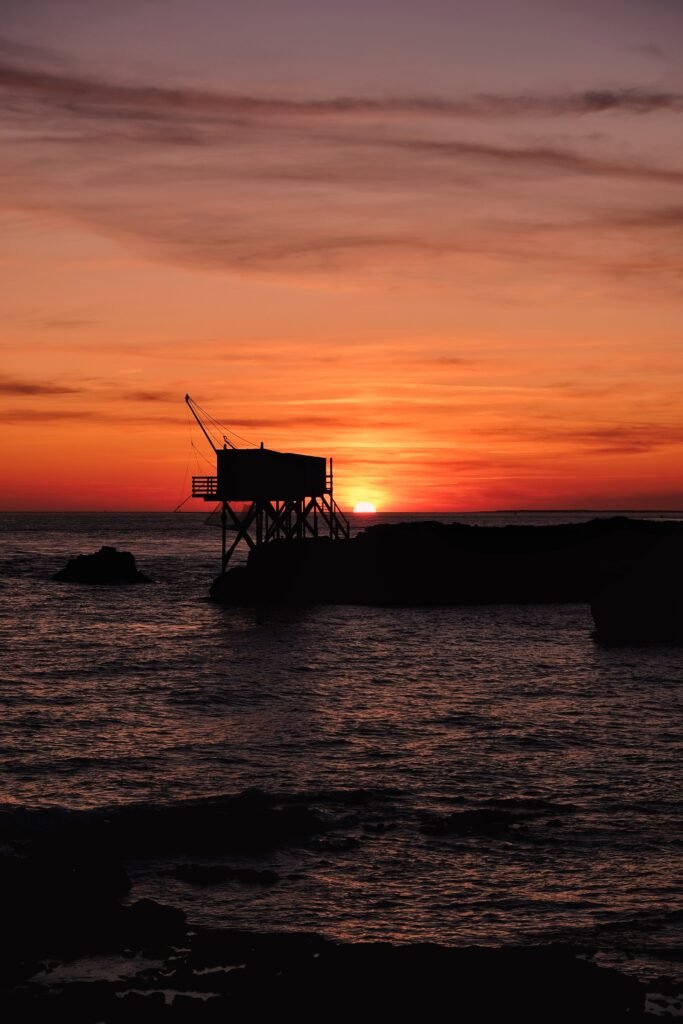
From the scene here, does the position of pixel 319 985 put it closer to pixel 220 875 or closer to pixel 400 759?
pixel 220 875

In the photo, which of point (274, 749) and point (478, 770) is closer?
point (478, 770)

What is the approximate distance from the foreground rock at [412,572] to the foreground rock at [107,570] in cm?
2383

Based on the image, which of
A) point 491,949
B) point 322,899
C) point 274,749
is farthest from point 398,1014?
point 274,749

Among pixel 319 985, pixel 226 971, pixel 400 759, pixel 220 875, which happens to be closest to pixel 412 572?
pixel 400 759

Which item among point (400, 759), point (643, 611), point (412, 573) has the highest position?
point (412, 573)

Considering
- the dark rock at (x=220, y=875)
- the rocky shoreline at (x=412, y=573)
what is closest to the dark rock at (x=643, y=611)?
the rocky shoreline at (x=412, y=573)

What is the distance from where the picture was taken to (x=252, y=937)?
15.3 metres

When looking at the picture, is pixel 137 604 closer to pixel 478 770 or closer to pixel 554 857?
pixel 478 770

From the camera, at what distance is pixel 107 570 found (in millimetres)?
96688

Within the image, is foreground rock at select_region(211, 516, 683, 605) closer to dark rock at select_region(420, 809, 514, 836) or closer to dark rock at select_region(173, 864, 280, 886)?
dark rock at select_region(420, 809, 514, 836)

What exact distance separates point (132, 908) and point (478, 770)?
1154cm

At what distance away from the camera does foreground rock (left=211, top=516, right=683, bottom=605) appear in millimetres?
72812

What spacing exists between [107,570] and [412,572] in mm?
34869

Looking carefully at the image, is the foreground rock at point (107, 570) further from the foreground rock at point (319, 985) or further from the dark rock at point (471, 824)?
the foreground rock at point (319, 985)
